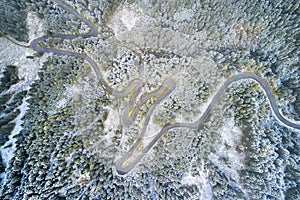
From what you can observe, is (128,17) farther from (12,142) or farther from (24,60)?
(12,142)

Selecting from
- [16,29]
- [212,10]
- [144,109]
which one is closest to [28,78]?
[16,29]

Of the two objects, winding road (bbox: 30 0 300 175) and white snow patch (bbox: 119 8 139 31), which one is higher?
white snow patch (bbox: 119 8 139 31)

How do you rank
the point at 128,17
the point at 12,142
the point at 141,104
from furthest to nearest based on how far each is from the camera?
the point at 128,17
the point at 141,104
the point at 12,142

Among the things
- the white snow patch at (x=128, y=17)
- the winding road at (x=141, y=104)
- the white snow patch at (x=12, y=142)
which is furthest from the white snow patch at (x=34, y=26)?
the white snow patch at (x=128, y=17)

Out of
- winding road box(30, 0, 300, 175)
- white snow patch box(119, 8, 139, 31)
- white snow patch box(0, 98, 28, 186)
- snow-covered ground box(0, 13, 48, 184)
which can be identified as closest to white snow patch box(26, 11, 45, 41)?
snow-covered ground box(0, 13, 48, 184)

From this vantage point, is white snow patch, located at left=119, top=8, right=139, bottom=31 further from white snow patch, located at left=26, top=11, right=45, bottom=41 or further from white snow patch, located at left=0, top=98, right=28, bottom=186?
white snow patch, located at left=0, top=98, right=28, bottom=186

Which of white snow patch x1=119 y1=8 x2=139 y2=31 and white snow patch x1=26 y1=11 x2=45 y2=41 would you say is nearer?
white snow patch x1=26 y1=11 x2=45 y2=41

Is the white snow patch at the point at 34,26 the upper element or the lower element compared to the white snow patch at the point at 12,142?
upper

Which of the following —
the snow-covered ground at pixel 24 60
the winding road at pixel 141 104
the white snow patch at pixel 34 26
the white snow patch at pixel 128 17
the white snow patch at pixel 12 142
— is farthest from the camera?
the white snow patch at pixel 128 17

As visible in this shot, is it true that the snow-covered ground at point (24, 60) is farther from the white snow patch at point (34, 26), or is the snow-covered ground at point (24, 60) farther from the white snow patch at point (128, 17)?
the white snow patch at point (128, 17)

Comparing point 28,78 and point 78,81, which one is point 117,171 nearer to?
point 78,81

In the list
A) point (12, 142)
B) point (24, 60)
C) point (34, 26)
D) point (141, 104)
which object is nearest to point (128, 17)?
point (141, 104)
